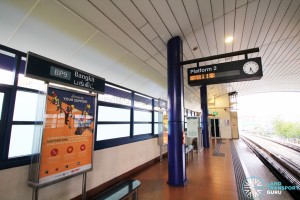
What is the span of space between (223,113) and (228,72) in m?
13.2

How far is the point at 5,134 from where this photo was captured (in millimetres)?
2016

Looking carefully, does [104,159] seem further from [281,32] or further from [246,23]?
[281,32]

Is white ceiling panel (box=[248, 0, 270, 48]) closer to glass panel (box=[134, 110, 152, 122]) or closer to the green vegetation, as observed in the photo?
glass panel (box=[134, 110, 152, 122])

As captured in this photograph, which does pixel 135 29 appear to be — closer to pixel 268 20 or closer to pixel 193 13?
pixel 193 13

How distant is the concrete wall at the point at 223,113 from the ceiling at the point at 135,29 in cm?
1046

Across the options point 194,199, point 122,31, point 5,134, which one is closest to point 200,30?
point 122,31

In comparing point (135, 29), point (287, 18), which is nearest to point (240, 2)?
point (287, 18)

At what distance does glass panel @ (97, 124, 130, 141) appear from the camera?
3687mm

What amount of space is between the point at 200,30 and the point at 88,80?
2714mm

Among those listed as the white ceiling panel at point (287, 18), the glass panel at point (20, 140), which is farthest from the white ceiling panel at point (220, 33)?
the glass panel at point (20, 140)

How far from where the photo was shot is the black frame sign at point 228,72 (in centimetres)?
288

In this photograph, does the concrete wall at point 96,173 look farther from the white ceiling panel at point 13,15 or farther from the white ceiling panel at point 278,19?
the white ceiling panel at point 278,19

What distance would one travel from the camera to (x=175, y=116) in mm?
3611

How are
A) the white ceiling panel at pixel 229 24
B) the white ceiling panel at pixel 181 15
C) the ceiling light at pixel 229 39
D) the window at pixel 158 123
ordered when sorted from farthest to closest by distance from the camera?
1. the window at pixel 158 123
2. the ceiling light at pixel 229 39
3. the white ceiling panel at pixel 229 24
4. the white ceiling panel at pixel 181 15
